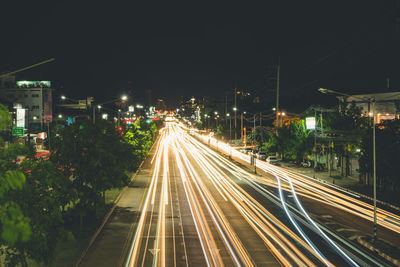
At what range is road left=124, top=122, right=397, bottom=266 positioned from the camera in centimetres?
1494

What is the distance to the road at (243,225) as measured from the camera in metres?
14.9

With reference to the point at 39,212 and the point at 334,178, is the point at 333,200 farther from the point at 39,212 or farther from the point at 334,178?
the point at 39,212

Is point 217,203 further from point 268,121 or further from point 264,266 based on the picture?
point 268,121

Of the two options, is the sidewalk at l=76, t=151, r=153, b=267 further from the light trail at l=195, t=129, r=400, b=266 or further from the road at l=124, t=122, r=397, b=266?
the light trail at l=195, t=129, r=400, b=266

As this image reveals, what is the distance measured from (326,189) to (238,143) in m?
54.9

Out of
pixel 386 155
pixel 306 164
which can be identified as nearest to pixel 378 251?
pixel 386 155

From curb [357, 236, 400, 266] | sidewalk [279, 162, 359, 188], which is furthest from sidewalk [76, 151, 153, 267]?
sidewalk [279, 162, 359, 188]

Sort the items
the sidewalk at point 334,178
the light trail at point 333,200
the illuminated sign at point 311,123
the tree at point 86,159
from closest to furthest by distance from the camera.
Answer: the tree at point 86,159
the light trail at point 333,200
the sidewalk at point 334,178
the illuminated sign at point 311,123

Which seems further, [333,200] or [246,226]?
[333,200]

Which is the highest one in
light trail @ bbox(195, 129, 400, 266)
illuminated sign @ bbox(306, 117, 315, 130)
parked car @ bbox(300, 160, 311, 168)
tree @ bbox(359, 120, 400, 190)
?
illuminated sign @ bbox(306, 117, 315, 130)

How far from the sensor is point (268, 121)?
110m

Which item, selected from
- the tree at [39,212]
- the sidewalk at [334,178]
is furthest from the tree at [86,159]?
the sidewalk at [334,178]

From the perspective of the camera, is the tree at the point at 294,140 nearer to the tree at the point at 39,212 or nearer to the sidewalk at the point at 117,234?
the sidewalk at the point at 117,234

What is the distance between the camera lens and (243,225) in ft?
65.5
